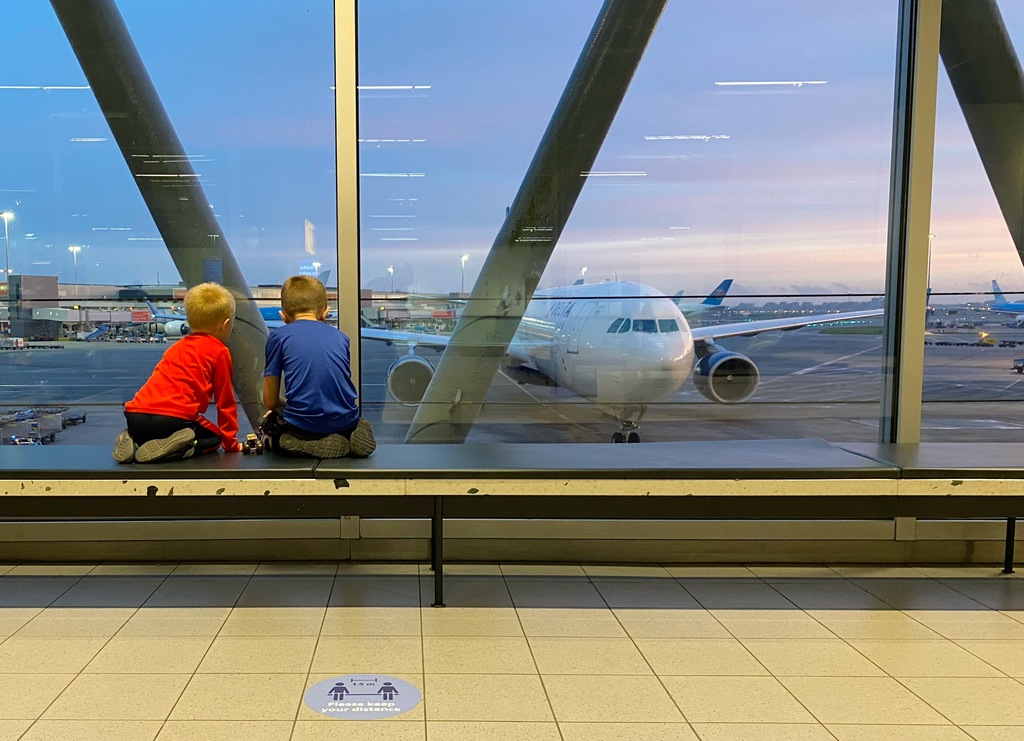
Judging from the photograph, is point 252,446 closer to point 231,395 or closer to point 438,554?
point 231,395

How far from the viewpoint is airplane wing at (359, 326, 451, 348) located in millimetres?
3253

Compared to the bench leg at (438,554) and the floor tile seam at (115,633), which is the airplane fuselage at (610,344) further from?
the floor tile seam at (115,633)

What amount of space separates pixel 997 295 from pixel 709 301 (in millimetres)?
1352

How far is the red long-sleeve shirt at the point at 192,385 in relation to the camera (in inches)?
97.7

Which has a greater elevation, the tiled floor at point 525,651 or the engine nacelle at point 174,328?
the engine nacelle at point 174,328

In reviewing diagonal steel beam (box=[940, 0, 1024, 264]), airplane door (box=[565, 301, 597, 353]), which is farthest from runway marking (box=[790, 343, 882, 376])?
airplane door (box=[565, 301, 597, 353])

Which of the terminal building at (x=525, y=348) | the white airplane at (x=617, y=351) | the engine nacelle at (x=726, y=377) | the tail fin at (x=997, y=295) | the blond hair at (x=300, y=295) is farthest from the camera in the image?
the engine nacelle at (x=726, y=377)

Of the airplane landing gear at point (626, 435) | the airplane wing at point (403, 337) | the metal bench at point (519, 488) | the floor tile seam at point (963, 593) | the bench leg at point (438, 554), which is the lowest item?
the floor tile seam at point (963, 593)

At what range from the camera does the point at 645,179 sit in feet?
12.6

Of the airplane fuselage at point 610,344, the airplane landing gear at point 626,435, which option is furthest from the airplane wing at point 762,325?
the airplane landing gear at point 626,435

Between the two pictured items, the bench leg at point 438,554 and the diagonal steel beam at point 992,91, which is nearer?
the bench leg at point 438,554

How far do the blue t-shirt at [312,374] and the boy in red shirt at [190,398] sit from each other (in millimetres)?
199

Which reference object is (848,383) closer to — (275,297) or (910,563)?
(910,563)

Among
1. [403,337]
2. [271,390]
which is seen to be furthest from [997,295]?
[271,390]
